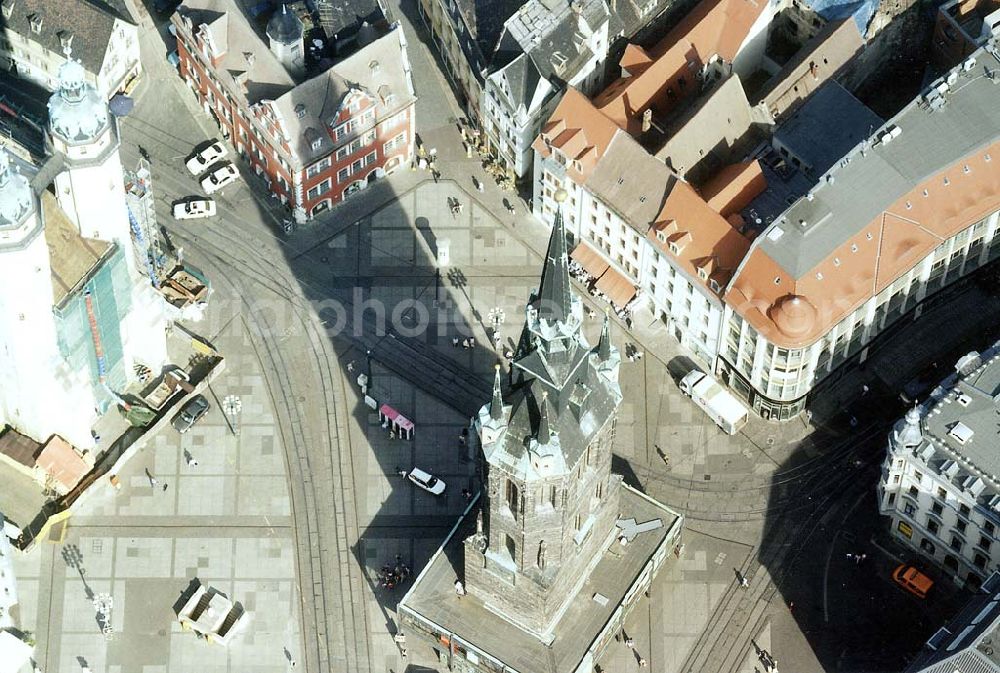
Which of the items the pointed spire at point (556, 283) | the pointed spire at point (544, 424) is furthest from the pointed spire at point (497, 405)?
the pointed spire at point (556, 283)

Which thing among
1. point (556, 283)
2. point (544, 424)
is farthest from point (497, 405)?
point (556, 283)

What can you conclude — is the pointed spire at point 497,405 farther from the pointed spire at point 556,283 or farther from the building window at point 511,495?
the building window at point 511,495

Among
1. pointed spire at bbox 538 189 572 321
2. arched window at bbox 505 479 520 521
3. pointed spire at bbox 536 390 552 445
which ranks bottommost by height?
arched window at bbox 505 479 520 521

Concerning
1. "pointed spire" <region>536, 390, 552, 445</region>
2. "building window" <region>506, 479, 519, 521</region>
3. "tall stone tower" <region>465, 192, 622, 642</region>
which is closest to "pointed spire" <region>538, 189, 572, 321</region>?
"tall stone tower" <region>465, 192, 622, 642</region>

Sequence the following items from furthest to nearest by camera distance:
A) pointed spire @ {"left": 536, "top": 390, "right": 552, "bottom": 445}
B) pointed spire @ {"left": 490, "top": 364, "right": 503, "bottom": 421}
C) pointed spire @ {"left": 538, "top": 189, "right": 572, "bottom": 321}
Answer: pointed spire @ {"left": 536, "top": 390, "right": 552, "bottom": 445}, pointed spire @ {"left": 490, "top": 364, "right": 503, "bottom": 421}, pointed spire @ {"left": 538, "top": 189, "right": 572, "bottom": 321}

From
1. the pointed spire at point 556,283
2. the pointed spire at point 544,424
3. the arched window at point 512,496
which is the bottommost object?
the arched window at point 512,496

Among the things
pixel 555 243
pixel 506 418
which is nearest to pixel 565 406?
pixel 506 418

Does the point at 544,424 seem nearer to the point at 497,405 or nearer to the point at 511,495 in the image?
the point at 497,405

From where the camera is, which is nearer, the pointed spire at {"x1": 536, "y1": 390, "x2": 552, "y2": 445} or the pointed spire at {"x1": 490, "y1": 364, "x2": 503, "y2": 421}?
the pointed spire at {"x1": 490, "y1": 364, "x2": 503, "y2": 421}

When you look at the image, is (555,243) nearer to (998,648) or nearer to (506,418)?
(506,418)

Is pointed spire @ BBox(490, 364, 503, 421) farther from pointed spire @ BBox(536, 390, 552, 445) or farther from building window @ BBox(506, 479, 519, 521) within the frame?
building window @ BBox(506, 479, 519, 521)
